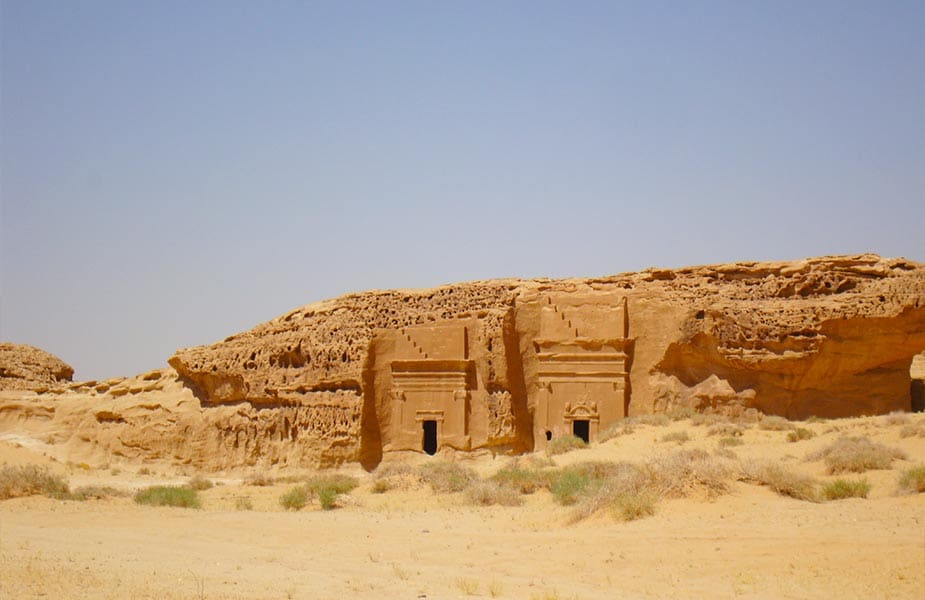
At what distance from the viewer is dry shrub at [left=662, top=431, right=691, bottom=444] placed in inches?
912

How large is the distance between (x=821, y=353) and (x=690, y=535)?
14894 millimetres

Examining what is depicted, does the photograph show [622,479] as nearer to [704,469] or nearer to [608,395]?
[704,469]

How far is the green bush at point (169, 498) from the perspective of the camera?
21.2 meters

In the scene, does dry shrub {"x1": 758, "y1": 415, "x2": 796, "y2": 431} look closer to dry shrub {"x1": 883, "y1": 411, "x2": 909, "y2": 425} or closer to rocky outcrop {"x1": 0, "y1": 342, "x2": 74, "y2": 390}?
dry shrub {"x1": 883, "y1": 411, "x2": 909, "y2": 425}

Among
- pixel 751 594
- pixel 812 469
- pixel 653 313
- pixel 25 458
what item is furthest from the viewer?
pixel 25 458

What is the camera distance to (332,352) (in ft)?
102

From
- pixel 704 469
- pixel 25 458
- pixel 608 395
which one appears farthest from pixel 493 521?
pixel 25 458

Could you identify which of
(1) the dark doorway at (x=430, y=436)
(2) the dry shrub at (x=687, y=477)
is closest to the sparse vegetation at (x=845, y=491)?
(2) the dry shrub at (x=687, y=477)

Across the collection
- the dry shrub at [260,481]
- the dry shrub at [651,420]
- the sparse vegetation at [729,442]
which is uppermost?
the dry shrub at [651,420]

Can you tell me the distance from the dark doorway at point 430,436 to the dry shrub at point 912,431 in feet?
48.6

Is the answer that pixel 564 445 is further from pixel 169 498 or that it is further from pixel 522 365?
pixel 169 498

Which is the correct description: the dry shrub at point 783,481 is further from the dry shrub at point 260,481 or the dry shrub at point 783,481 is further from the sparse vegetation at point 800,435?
the dry shrub at point 260,481

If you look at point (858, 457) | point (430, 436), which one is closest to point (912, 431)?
point (858, 457)

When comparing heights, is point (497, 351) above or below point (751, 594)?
above
